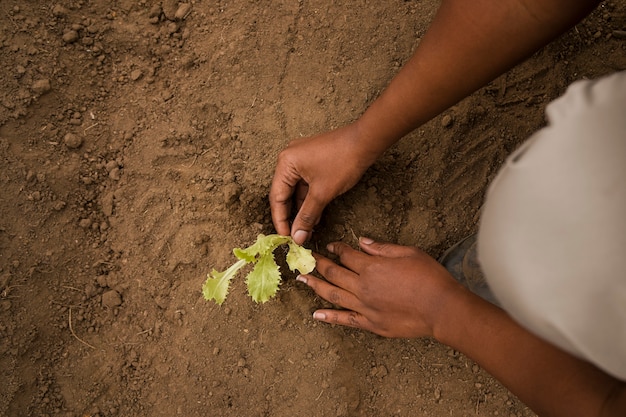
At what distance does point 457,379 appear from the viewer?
2232 mm

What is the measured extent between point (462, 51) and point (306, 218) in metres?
0.85

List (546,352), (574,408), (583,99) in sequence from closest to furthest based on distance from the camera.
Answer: (583,99) → (574,408) → (546,352)

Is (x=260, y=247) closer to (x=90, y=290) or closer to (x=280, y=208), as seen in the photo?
(x=280, y=208)

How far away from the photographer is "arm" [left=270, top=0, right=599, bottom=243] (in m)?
1.46

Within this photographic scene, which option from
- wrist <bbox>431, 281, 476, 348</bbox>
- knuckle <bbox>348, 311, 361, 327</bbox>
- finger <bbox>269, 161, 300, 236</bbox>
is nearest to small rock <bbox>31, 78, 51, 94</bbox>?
finger <bbox>269, 161, 300, 236</bbox>

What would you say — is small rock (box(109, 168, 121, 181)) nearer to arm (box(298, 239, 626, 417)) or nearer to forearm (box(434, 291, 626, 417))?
arm (box(298, 239, 626, 417))

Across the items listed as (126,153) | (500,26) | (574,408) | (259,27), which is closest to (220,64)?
(259,27)

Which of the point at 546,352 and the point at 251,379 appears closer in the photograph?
the point at 546,352

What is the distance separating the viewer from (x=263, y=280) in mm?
1972

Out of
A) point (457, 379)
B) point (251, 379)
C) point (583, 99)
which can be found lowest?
point (457, 379)

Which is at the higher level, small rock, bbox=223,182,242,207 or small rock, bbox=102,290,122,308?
small rock, bbox=223,182,242,207

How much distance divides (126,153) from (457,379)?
1.78 metres

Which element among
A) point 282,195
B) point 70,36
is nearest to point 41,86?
point 70,36

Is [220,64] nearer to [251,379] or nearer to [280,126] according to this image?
[280,126]
